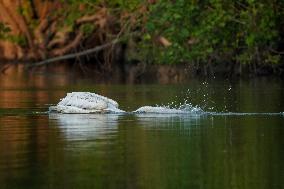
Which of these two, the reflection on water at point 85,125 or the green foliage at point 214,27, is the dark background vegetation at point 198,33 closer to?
the green foliage at point 214,27

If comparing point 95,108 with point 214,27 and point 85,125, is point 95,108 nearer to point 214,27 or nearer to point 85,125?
point 85,125

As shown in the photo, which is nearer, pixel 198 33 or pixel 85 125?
pixel 85 125

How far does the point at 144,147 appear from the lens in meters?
14.8

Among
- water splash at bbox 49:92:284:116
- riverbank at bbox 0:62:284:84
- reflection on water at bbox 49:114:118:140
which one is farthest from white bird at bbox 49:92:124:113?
riverbank at bbox 0:62:284:84

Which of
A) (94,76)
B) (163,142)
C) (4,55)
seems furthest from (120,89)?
(4,55)

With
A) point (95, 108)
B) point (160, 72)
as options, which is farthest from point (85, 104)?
point (160, 72)

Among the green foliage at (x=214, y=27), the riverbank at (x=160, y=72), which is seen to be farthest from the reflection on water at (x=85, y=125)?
the riverbank at (x=160, y=72)

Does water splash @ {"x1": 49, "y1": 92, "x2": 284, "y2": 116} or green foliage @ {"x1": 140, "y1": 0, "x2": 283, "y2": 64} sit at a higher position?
green foliage @ {"x1": 140, "y1": 0, "x2": 283, "y2": 64}

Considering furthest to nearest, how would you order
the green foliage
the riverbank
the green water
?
the riverbank, the green foliage, the green water

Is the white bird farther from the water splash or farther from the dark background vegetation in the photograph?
the dark background vegetation

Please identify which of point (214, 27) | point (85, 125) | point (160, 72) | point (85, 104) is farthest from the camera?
point (160, 72)

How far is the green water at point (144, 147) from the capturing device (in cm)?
1222

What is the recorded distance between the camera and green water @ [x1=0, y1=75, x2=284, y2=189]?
A: 12.2 meters

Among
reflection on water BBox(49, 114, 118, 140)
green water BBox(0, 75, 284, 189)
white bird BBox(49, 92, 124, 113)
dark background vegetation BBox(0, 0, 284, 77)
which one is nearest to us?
green water BBox(0, 75, 284, 189)
